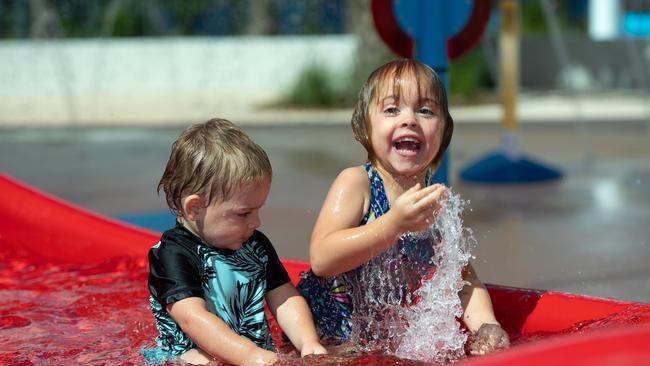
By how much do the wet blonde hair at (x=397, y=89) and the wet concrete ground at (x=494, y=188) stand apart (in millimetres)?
1329

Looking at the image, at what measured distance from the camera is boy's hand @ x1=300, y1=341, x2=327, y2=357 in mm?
2260

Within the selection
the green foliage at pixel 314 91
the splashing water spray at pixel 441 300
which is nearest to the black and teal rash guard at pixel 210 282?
the splashing water spray at pixel 441 300

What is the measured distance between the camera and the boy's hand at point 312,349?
226cm

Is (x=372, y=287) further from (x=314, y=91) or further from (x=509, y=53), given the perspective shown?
(x=314, y=91)

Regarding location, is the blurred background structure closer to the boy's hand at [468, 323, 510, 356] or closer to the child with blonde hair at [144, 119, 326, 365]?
the boy's hand at [468, 323, 510, 356]

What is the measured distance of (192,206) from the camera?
7.39 feet

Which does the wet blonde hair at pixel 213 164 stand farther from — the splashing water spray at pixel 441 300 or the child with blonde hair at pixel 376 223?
the splashing water spray at pixel 441 300

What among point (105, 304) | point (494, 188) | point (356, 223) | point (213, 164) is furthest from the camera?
point (494, 188)

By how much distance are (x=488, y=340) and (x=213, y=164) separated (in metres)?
0.80

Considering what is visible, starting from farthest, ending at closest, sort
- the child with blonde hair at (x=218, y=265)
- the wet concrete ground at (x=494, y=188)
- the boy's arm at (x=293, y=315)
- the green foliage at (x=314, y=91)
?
1. the green foliage at (x=314, y=91)
2. the wet concrete ground at (x=494, y=188)
3. the boy's arm at (x=293, y=315)
4. the child with blonde hair at (x=218, y=265)

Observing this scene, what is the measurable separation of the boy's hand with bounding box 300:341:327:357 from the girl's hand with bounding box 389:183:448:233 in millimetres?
339

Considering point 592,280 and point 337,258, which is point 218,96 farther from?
point 337,258

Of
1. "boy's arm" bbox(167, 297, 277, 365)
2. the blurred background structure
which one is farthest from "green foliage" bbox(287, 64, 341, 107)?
"boy's arm" bbox(167, 297, 277, 365)

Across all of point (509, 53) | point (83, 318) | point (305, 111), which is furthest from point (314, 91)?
point (83, 318)
